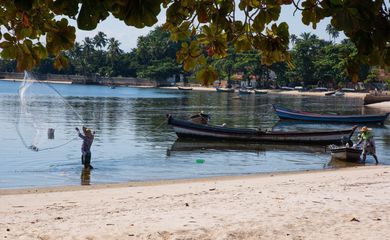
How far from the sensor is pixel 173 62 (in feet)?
461

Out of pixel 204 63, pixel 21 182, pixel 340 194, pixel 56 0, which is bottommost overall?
pixel 21 182

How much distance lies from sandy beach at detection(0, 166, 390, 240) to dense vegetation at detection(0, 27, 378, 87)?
97.6 m

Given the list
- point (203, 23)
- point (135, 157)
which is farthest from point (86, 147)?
point (203, 23)

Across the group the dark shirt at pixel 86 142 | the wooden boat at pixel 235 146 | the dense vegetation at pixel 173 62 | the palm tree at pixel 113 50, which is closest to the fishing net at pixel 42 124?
the dark shirt at pixel 86 142

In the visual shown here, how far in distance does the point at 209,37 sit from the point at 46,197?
435 inches

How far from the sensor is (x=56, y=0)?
2906mm

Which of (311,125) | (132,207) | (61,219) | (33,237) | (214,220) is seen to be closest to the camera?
(33,237)

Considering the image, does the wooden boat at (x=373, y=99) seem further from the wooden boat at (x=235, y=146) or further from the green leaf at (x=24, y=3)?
the green leaf at (x=24, y=3)

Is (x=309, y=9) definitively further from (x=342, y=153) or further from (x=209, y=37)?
(x=342, y=153)

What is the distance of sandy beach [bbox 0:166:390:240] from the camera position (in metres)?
8.22

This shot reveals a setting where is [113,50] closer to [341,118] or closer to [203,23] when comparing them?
[341,118]

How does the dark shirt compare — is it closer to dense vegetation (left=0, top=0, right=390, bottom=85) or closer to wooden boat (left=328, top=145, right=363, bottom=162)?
wooden boat (left=328, top=145, right=363, bottom=162)

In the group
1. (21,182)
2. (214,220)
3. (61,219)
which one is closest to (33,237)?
(61,219)

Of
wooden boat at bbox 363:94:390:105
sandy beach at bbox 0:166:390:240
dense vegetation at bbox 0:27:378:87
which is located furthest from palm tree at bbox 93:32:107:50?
sandy beach at bbox 0:166:390:240
